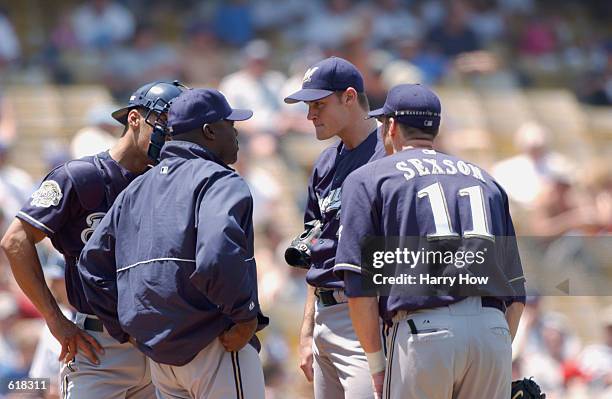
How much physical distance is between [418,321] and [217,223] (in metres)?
0.90

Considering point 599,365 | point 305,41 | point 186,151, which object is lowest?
point 599,365

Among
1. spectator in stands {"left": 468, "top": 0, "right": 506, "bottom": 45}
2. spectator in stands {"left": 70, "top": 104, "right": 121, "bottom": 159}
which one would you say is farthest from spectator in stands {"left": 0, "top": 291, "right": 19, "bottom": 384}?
spectator in stands {"left": 468, "top": 0, "right": 506, "bottom": 45}

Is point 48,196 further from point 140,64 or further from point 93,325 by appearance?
point 140,64

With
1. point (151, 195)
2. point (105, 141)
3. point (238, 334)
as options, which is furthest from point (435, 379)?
point (105, 141)

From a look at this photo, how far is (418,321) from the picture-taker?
194 inches

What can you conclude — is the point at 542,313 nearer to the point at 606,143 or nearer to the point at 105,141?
the point at 105,141

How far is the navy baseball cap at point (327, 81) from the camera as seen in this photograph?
19.3ft

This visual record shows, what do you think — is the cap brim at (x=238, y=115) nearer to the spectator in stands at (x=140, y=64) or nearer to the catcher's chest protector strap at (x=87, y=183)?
the catcher's chest protector strap at (x=87, y=183)

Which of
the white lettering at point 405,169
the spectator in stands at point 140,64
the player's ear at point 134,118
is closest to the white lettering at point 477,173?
the white lettering at point 405,169

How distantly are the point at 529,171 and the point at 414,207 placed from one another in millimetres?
7635

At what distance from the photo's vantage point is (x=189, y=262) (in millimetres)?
4957

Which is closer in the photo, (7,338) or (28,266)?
(28,266)

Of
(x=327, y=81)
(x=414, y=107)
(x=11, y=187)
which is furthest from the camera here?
(x=11, y=187)

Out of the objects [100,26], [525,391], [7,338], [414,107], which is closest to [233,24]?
[100,26]
